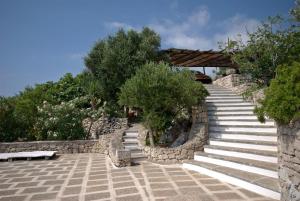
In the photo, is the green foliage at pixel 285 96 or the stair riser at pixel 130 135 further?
the stair riser at pixel 130 135

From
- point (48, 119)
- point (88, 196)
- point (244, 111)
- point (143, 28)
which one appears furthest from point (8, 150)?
point (244, 111)

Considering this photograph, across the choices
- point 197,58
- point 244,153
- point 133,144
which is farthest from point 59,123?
point 197,58

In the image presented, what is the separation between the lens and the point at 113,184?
22.0 feet

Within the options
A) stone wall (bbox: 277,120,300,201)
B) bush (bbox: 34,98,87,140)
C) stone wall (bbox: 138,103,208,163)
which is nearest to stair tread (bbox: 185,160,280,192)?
stone wall (bbox: 277,120,300,201)

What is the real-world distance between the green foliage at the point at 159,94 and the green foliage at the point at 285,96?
4.74 meters

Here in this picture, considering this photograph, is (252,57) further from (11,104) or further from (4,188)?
(11,104)

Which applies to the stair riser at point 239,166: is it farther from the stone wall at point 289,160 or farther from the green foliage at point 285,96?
the green foliage at point 285,96

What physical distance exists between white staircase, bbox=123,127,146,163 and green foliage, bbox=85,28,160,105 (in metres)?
3.26

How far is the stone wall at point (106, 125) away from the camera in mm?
14766

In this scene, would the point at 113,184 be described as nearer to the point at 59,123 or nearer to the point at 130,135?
the point at 130,135

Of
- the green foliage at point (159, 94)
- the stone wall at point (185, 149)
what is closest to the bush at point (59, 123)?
the green foliage at point (159, 94)

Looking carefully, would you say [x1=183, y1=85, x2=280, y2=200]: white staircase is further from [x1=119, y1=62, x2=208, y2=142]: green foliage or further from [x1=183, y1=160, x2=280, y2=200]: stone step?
[x1=119, y1=62, x2=208, y2=142]: green foliage

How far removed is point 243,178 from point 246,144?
1.97 m

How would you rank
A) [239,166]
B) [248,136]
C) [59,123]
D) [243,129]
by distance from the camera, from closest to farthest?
[239,166] → [248,136] → [243,129] → [59,123]
